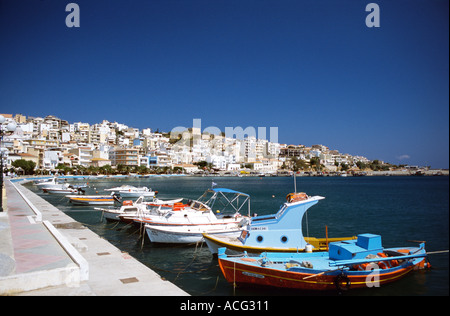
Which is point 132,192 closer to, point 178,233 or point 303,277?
point 178,233

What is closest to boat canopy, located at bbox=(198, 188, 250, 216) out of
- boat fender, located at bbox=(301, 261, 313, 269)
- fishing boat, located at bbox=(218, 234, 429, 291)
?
fishing boat, located at bbox=(218, 234, 429, 291)

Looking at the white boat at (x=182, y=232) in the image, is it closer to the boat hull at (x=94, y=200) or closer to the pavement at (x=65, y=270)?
the pavement at (x=65, y=270)

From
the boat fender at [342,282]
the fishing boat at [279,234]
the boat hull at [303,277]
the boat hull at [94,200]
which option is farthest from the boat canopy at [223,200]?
the boat hull at [94,200]

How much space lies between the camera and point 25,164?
79125 mm

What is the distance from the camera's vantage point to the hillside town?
301 feet

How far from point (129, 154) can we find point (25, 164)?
Answer: 127ft

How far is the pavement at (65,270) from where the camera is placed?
20.5 ft

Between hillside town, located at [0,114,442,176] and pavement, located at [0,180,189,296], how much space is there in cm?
5313

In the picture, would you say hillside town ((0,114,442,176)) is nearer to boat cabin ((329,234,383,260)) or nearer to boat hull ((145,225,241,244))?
boat hull ((145,225,241,244))

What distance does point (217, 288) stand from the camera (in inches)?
406

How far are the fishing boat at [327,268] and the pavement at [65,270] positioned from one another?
320 centimetres

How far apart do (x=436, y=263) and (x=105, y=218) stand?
2154cm
